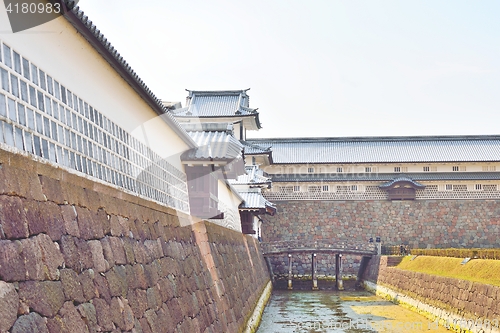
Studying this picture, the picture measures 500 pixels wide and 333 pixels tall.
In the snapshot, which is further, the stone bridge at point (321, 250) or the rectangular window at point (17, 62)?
the stone bridge at point (321, 250)

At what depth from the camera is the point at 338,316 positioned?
66.8 ft

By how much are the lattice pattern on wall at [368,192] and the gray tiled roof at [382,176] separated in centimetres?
46

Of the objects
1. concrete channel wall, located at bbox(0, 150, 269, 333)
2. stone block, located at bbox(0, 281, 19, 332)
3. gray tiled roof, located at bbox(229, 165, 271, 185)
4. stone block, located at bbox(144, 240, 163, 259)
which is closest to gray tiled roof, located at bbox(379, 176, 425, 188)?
gray tiled roof, located at bbox(229, 165, 271, 185)

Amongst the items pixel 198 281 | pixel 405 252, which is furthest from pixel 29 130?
pixel 405 252

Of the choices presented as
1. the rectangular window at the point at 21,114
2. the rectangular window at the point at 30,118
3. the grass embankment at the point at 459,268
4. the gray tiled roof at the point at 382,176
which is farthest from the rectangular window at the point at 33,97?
the gray tiled roof at the point at 382,176

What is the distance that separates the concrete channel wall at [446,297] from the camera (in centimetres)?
1313

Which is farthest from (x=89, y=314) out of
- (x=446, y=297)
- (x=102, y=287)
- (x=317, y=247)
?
(x=317, y=247)

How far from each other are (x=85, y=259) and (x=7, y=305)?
4.33ft

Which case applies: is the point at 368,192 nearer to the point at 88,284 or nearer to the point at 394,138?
the point at 394,138

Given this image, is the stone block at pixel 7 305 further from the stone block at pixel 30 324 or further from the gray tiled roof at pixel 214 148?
the gray tiled roof at pixel 214 148

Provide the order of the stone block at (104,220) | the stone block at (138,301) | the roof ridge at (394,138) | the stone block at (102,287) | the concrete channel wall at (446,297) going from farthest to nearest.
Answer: the roof ridge at (394,138) → the concrete channel wall at (446,297) → the stone block at (138,301) → the stone block at (104,220) → the stone block at (102,287)

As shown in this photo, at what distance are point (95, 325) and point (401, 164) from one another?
35176 mm

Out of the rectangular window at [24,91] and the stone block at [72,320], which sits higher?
the rectangular window at [24,91]

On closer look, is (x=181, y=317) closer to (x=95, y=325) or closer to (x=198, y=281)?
(x=198, y=281)
